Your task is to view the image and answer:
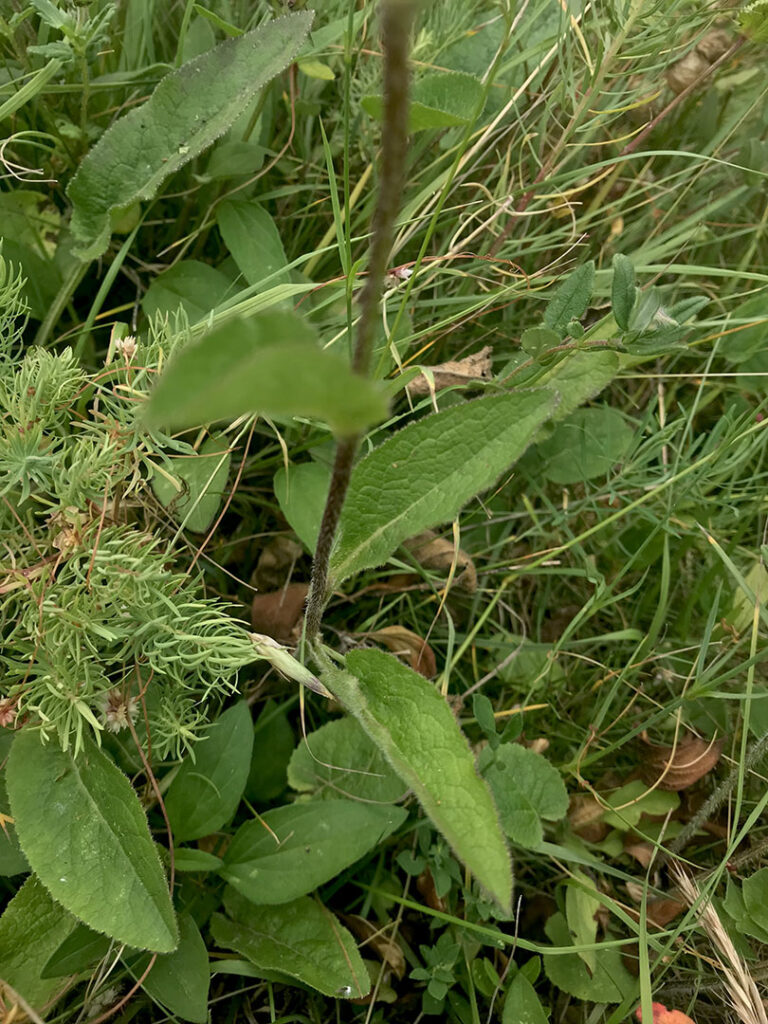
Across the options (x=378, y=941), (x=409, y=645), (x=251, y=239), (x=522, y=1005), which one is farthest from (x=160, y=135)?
(x=522, y=1005)

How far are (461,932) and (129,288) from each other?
4.57 ft

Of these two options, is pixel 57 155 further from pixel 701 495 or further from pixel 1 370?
pixel 701 495

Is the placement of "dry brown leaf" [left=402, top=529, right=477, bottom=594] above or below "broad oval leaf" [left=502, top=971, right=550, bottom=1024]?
above

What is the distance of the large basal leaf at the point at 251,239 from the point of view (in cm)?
154

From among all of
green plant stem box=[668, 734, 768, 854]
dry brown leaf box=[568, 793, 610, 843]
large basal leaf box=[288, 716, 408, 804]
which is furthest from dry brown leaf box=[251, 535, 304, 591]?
green plant stem box=[668, 734, 768, 854]

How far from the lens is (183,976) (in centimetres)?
126

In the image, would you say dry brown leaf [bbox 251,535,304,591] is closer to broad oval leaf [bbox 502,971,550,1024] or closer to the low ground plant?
the low ground plant

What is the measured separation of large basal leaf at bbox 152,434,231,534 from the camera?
1.37 m

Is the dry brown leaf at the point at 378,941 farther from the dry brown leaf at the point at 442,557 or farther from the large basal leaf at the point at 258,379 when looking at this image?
the large basal leaf at the point at 258,379

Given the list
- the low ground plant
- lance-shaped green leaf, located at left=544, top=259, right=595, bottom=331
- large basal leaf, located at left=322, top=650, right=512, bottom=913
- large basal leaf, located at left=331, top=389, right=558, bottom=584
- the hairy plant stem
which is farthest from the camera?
lance-shaped green leaf, located at left=544, top=259, right=595, bottom=331

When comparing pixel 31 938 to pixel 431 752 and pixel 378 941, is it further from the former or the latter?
pixel 431 752

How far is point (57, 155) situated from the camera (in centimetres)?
163

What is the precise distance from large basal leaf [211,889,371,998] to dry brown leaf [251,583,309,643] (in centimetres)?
45

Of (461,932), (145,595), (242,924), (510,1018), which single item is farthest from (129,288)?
(510,1018)
